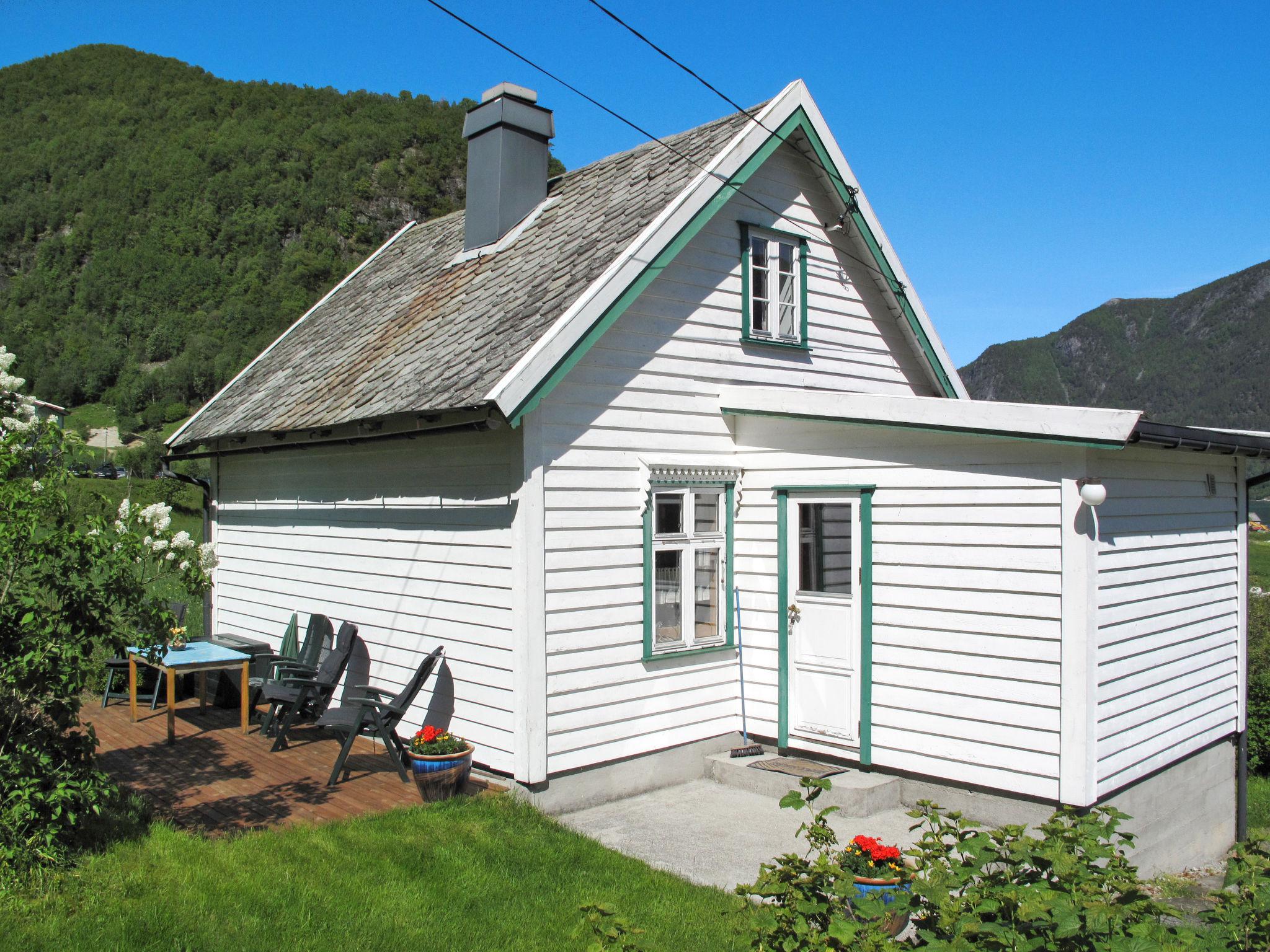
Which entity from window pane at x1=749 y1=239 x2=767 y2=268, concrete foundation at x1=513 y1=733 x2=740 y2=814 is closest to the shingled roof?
window pane at x1=749 y1=239 x2=767 y2=268

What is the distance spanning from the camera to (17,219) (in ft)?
272

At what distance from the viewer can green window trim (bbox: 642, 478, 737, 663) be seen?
320 inches

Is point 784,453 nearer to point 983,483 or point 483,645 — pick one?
point 983,483

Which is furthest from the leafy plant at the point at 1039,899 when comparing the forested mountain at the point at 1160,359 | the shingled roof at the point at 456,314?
Answer: the forested mountain at the point at 1160,359

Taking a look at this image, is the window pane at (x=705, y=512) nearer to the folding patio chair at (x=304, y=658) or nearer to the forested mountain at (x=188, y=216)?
the folding patio chair at (x=304, y=658)

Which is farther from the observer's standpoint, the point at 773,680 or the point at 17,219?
the point at 17,219

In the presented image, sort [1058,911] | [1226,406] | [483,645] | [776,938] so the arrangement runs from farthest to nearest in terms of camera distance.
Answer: [1226,406] < [483,645] < [776,938] < [1058,911]

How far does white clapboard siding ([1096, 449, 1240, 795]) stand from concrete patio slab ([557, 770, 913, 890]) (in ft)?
6.18

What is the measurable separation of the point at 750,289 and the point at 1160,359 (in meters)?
194

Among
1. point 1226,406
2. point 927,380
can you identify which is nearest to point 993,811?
point 927,380

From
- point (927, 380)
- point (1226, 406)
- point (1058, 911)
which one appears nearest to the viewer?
point (1058, 911)

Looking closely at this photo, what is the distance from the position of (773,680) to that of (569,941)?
406 cm

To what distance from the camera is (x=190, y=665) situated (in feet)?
28.4

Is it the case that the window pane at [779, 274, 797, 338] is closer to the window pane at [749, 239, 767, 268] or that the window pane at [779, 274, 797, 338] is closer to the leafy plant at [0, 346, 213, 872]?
the window pane at [749, 239, 767, 268]
